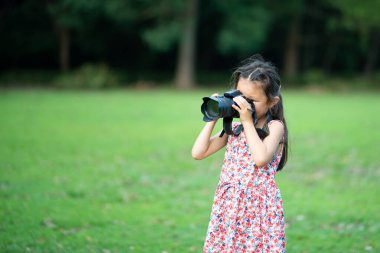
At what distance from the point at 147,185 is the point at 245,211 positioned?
480cm

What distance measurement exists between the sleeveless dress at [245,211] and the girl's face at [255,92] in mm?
199

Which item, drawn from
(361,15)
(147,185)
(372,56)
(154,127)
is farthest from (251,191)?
(372,56)

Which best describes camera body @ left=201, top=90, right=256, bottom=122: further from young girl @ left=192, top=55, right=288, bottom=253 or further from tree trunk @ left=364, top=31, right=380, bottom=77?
tree trunk @ left=364, top=31, right=380, bottom=77

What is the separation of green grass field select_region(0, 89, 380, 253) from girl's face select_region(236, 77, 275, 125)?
7.32 feet

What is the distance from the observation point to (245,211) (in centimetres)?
327

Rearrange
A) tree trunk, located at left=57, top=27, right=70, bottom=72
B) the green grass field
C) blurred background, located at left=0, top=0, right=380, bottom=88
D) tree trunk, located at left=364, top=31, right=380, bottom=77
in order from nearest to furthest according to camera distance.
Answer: the green grass field
blurred background, located at left=0, top=0, right=380, bottom=88
tree trunk, located at left=57, top=27, right=70, bottom=72
tree trunk, located at left=364, top=31, right=380, bottom=77

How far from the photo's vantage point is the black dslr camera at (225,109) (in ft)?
10.3

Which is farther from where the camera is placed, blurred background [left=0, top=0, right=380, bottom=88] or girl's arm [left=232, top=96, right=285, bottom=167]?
blurred background [left=0, top=0, right=380, bottom=88]

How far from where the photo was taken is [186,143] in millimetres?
12359

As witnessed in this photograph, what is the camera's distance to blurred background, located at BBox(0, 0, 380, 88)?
31875 millimetres

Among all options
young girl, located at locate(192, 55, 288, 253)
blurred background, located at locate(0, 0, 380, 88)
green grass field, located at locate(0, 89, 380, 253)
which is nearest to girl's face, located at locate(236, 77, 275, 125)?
young girl, located at locate(192, 55, 288, 253)

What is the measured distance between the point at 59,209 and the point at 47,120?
973 cm

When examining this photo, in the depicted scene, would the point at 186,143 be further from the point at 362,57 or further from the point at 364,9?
the point at 362,57

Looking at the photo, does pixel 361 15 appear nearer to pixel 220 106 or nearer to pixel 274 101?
pixel 274 101
